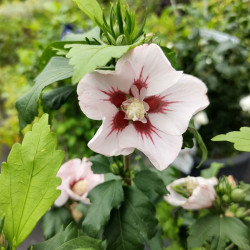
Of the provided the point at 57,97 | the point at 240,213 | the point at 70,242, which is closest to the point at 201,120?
the point at 240,213

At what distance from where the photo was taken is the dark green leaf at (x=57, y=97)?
1.76 ft

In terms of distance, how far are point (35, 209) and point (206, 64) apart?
1.35 metres

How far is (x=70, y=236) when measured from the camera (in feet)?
1.45

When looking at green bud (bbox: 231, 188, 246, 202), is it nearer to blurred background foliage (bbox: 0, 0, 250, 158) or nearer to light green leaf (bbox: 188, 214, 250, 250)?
light green leaf (bbox: 188, 214, 250, 250)

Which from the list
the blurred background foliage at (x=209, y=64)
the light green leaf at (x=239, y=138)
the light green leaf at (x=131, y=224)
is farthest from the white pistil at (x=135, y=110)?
the blurred background foliage at (x=209, y=64)

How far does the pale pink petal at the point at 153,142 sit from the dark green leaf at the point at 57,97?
14 cm

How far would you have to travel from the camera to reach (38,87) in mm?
482

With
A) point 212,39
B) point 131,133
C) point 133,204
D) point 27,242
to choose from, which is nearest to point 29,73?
point 27,242

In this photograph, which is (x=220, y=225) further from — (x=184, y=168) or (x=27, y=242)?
(x=27, y=242)

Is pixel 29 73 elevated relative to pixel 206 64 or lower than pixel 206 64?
elevated

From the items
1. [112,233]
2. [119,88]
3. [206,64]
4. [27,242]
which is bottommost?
[27,242]

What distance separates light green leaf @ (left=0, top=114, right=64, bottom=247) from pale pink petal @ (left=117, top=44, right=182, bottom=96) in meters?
0.13

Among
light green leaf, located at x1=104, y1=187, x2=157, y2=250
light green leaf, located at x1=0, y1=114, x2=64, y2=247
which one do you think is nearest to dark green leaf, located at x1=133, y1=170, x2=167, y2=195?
light green leaf, located at x1=104, y1=187, x2=157, y2=250

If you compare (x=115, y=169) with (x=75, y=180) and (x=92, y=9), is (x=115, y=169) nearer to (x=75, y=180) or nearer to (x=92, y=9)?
(x=75, y=180)
